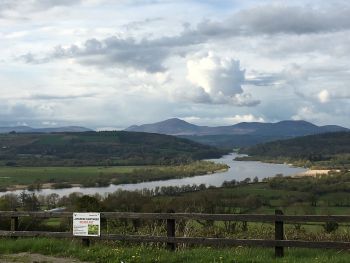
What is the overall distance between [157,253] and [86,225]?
2477mm

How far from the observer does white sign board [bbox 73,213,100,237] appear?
13.2m

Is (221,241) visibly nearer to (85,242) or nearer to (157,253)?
(157,253)

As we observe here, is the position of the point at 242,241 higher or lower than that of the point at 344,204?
higher

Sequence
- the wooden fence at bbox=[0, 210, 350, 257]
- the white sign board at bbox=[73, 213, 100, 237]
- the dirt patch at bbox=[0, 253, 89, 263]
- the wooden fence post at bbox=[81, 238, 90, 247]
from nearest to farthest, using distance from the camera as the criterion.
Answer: the wooden fence at bbox=[0, 210, 350, 257] → the dirt patch at bbox=[0, 253, 89, 263] → the white sign board at bbox=[73, 213, 100, 237] → the wooden fence post at bbox=[81, 238, 90, 247]

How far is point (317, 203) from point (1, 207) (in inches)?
2189

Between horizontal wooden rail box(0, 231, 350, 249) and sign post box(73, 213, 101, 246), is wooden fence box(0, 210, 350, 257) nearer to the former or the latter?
horizontal wooden rail box(0, 231, 350, 249)

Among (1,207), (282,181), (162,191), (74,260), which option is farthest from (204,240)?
(282,181)

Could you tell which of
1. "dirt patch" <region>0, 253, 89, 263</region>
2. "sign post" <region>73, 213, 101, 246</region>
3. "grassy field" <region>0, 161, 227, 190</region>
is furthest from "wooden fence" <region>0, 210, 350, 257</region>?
"grassy field" <region>0, 161, 227, 190</region>

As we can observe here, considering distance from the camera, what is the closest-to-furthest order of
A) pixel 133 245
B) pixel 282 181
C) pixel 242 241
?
pixel 242 241 → pixel 133 245 → pixel 282 181

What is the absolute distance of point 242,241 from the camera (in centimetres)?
1162

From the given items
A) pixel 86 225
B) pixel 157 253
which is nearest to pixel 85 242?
pixel 86 225

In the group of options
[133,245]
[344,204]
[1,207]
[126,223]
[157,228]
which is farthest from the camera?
[344,204]

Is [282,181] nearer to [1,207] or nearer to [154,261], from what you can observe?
[1,207]

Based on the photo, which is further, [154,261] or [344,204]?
[344,204]
